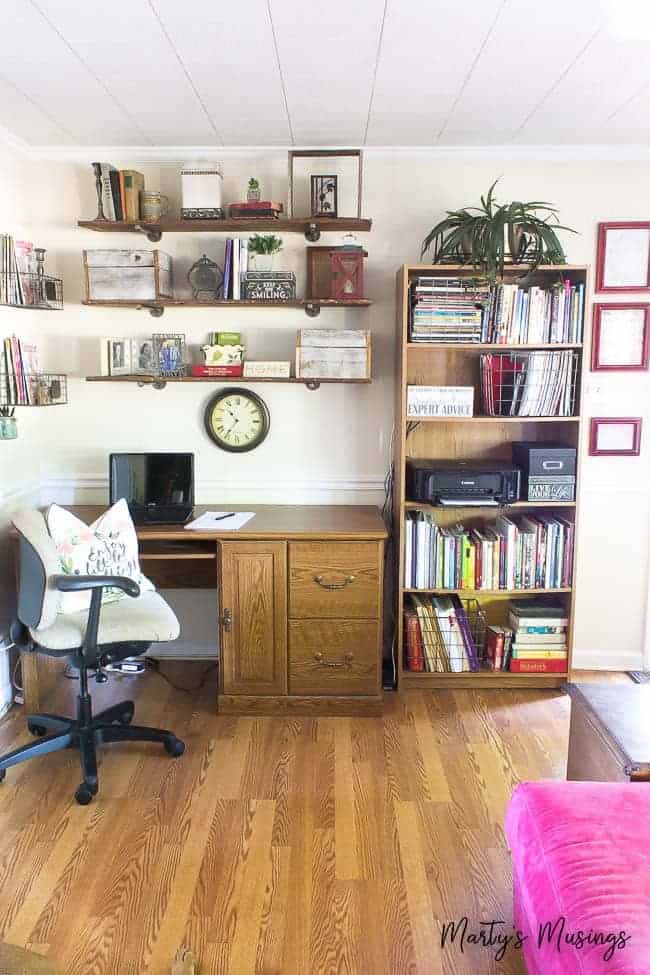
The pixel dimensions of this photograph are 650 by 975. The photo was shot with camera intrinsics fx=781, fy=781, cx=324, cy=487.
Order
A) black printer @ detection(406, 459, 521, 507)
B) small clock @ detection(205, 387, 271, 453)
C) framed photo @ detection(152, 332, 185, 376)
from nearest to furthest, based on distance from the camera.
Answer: black printer @ detection(406, 459, 521, 507)
framed photo @ detection(152, 332, 185, 376)
small clock @ detection(205, 387, 271, 453)

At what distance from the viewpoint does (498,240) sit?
3.01m

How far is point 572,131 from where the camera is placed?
3201mm

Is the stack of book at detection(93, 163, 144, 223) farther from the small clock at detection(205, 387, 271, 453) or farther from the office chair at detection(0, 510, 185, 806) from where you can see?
the office chair at detection(0, 510, 185, 806)

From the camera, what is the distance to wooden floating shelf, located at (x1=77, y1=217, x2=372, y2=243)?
10.9 feet

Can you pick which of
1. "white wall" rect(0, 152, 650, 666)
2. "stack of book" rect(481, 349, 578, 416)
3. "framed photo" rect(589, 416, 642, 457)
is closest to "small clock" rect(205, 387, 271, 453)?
"white wall" rect(0, 152, 650, 666)

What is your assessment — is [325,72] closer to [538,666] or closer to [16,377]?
[16,377]

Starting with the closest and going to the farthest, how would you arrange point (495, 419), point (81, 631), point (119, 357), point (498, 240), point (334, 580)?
point (81, 631) → point (498, 240) → point (334, 580) → point (495, 419) → point (119, 357)

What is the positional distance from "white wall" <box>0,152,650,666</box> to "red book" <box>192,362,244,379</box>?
0.62 ft

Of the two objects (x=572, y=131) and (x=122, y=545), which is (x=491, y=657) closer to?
(x=122, y=545)

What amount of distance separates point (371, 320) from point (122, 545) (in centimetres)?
150

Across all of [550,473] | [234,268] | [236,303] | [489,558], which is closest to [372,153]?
[234,268]

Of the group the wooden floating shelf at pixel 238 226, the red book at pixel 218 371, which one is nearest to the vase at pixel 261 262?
the wooden floating shelf at pixel 238 226

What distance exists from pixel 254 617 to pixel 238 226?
1.67 metres

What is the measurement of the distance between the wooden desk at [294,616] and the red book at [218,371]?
680 millimetres
